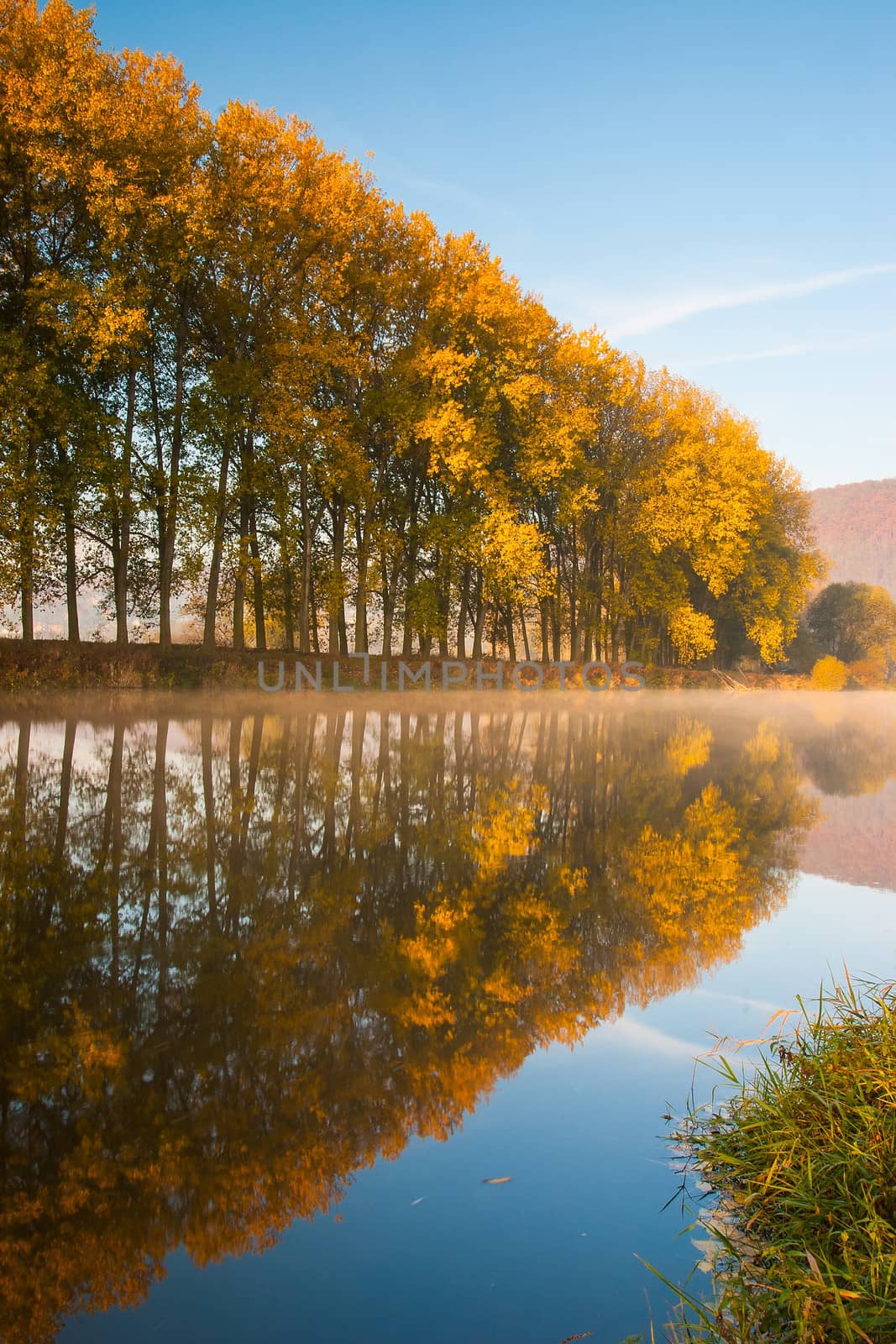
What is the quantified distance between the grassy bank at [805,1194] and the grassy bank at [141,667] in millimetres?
22552

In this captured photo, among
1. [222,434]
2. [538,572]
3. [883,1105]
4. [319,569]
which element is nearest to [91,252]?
[222,434]

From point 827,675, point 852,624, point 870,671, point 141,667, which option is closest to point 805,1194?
point 141,667

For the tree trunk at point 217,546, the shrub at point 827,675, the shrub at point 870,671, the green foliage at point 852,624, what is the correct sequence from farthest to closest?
1. the green foliage at point 852,624
2. the shrub at point 870,671
3. the shrub at point 827,675
4. the tree trunk at point 217,546

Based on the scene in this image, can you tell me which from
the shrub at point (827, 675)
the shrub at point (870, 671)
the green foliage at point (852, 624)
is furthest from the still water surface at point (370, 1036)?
the green foliage at point (852, 624)

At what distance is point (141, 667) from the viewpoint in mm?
26109

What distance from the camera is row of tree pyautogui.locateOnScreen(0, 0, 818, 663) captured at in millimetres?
24219

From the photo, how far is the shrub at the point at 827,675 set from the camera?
2638 inches

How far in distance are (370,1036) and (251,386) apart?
27.2 m

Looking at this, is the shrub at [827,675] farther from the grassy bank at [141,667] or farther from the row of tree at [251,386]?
the grassy bank at [141,667]

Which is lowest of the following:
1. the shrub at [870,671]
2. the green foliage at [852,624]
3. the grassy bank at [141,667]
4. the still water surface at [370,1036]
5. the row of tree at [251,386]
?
the shrub at [870,671]

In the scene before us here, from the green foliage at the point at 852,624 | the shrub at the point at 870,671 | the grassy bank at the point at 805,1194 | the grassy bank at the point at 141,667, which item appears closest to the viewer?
the grassy bank at the point at 805,1194

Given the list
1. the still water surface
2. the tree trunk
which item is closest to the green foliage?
the tree trunk

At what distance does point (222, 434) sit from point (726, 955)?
→ 1052 inches

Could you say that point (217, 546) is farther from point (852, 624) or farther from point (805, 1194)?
point (852, 624)
